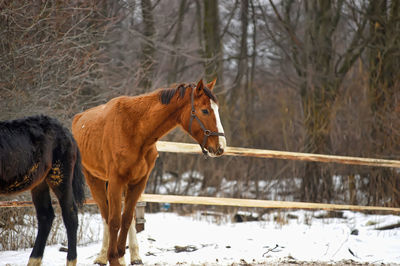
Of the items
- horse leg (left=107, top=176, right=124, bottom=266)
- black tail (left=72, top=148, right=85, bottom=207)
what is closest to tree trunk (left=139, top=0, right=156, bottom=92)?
horse leg (left=107, top=176, right=124, bottom=266)

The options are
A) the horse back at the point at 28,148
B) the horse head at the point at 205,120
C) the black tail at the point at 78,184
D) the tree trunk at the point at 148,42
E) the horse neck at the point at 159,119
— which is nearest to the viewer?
the horse back at the point at 28,148

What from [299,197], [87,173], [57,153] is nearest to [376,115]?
[299,197]

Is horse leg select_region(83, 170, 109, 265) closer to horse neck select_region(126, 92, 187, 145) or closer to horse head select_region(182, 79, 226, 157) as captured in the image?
horse neck select_region(126, 92, 187, 145)

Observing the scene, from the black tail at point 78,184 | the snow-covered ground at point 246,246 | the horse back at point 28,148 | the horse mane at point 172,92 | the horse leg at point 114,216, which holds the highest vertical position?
the horse mane at point 172,92

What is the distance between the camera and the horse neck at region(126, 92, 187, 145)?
469 centimetres

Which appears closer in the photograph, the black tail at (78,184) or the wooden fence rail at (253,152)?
the black tail at (78,184)

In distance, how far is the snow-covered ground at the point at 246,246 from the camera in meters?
5.96

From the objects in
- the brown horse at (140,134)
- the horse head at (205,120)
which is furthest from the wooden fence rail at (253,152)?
the horse head at (205,120)

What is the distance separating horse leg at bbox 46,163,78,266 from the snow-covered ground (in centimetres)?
149

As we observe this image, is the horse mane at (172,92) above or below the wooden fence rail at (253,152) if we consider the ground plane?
above

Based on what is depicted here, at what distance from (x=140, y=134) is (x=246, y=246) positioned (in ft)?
9.21

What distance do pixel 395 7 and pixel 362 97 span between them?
236cm

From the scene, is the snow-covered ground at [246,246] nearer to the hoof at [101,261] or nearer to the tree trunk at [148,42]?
the hoof at [101,261]

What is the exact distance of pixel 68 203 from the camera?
13.3 ft
